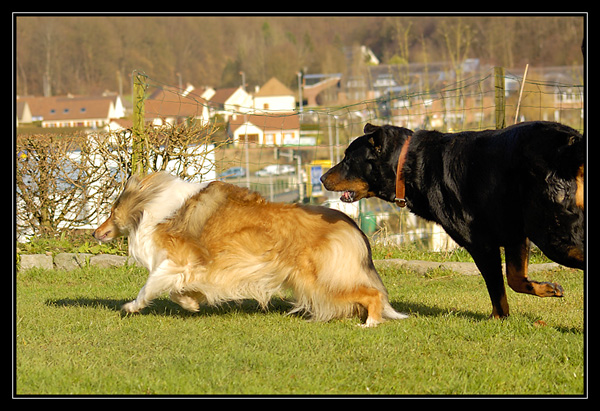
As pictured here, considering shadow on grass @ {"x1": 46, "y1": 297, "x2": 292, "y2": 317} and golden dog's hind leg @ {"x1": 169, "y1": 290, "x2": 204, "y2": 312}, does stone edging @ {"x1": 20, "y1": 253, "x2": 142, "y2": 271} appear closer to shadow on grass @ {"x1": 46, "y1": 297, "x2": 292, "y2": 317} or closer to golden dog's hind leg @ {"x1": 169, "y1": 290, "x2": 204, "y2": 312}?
shadow on grass @ {"x1": 46, "y1": 297, "x2": 292, "y2": 317}

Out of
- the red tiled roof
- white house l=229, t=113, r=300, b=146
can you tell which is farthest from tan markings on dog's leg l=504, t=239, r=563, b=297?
the red tiled roof

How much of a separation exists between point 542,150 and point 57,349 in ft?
14.1

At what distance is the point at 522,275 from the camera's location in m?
5.85

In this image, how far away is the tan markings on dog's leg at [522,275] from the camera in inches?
229

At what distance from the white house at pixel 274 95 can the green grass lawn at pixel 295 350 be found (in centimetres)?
7800

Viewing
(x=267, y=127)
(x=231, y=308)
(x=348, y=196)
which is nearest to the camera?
(x=348, y=196)

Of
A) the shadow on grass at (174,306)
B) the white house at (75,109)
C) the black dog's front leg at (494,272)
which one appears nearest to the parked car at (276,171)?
the shadow on grass at (174,306)

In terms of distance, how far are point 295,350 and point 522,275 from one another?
2.21 metres

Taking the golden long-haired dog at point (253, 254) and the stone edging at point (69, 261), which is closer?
the golden long-haired dog at point (253, 254)

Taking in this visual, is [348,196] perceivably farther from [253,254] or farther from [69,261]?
[69,261]

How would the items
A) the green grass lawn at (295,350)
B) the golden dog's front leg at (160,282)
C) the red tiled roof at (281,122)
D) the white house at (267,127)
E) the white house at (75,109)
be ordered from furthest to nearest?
the white house at (75,109) < the white house at (267,127) < the red tiled roof at (281,122) < the golden dog's front leg at (160,282) < the green grass lawn at (295,350)

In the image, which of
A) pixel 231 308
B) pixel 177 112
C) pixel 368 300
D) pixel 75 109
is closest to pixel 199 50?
pixel 75 109

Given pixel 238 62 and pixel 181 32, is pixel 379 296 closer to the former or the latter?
pixel 181 32

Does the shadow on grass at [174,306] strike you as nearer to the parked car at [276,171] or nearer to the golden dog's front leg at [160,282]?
the golden dog's front leg at [160,282]
